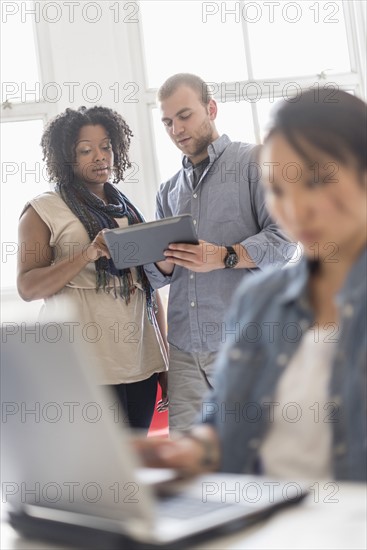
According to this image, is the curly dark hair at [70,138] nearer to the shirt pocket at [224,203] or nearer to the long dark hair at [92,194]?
the long dark hair at [92,194]

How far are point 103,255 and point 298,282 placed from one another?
46.7 inches

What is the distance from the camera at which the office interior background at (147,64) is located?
410 cm

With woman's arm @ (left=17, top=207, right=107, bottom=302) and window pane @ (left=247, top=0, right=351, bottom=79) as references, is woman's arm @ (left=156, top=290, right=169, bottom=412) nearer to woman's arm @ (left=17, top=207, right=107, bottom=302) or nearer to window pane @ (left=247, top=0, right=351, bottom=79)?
woman's arm @ (left=17, top=207, right=107, bottom=302)

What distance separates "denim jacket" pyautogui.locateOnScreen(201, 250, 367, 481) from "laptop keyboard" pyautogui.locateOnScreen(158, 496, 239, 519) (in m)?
0.26

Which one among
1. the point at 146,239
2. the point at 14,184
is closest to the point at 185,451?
the point at 146,239

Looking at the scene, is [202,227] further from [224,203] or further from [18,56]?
[18,56]

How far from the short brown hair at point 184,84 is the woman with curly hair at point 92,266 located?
0.19 metres

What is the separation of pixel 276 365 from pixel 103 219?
1387mm

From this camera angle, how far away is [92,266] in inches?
103

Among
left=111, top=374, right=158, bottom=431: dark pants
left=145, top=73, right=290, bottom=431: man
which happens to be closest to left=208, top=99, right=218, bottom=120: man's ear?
left=145, top=73, right=290, bottom=431: man

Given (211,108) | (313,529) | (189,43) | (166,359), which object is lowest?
(313,529)

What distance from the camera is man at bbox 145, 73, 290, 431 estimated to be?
265 centimetres

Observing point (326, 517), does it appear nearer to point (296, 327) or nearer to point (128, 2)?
point (296, 327)

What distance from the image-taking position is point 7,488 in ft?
3.73
